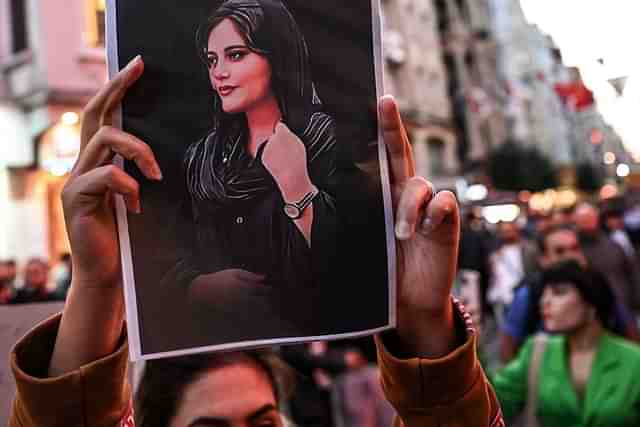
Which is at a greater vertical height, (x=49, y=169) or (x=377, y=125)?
(x=49, y=169)

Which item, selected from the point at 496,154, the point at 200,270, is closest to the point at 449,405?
the point at 200,270

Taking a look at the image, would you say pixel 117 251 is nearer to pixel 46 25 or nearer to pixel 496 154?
pixel 46 25

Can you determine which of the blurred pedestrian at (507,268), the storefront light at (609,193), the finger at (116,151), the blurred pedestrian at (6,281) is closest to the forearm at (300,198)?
the finger at (116,151)

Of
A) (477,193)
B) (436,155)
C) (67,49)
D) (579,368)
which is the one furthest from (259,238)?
(436,155)

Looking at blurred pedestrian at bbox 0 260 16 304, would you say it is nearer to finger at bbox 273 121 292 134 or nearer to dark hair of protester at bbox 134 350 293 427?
dark hair of protester at bbox 134 350 293 427

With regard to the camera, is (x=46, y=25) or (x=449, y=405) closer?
(x=449, y=405)

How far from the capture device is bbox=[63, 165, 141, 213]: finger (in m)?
1.59

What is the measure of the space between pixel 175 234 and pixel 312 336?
0.95 ft

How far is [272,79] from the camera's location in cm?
173

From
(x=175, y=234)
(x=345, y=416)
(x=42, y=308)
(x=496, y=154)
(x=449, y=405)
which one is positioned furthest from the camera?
(x=496, y=154)

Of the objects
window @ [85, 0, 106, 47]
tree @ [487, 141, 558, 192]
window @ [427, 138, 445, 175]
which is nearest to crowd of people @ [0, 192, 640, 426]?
window @ [85, 0, 106, 47]

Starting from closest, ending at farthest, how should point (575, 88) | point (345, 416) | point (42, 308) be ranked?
point (42, 308), point (345, 416), point (575, 88)

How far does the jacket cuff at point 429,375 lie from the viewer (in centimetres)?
178

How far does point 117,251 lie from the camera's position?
5.51 feet
